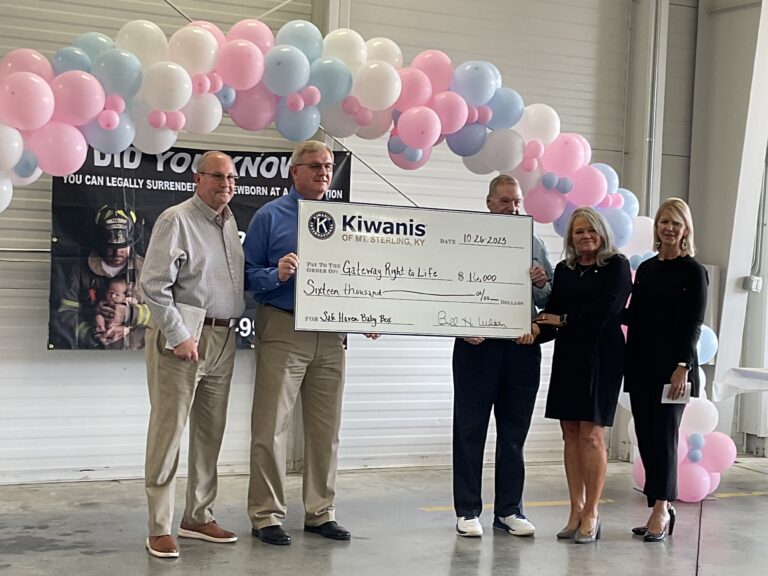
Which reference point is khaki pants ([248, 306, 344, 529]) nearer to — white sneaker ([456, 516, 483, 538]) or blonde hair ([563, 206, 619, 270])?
white sneaker ([456, 516, 483, 538])

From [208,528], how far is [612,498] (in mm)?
2495

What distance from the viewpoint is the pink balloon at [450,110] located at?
4523 mm

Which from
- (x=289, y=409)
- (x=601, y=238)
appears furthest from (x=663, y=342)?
(x=289, y=409)

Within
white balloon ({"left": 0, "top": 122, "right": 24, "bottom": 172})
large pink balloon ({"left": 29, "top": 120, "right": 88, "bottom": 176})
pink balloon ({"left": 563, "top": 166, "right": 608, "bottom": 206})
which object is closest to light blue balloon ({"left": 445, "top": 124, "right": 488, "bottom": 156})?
pink balloon ({"left": 563, "top": 166, "right": 608, "bottom": 206})

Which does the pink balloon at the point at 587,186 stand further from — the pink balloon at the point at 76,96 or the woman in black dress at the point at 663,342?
the pink balloon at the point at 76,96

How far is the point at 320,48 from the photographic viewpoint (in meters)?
4.43

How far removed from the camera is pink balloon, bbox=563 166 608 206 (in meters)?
4.86

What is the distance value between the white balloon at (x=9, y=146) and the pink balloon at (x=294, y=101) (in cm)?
114

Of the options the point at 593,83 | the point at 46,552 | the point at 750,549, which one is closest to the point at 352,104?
the point at 46,552

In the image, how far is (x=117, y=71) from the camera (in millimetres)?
3971

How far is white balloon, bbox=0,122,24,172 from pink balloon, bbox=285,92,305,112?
1.14 metres

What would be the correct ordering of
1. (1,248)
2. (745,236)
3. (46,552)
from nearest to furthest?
(46,552) < (1,248) < (745,236)

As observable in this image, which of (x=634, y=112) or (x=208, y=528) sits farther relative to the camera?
(x=634, y=112)

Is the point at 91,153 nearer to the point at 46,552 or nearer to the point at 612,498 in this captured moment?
the point at 46,552
